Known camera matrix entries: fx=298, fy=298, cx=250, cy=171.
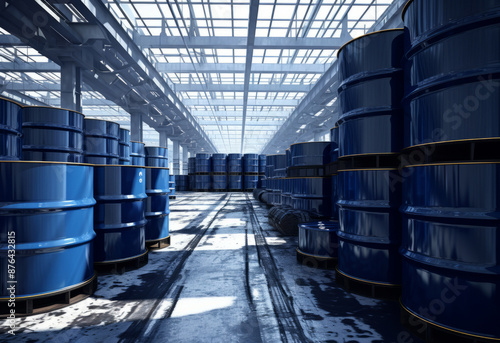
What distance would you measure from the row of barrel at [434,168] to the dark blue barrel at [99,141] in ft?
17.3

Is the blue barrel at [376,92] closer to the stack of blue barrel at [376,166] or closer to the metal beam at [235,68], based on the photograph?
the stack of blue barrel at [376,166]

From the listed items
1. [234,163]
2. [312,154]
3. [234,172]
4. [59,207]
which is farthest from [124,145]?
[234,172]

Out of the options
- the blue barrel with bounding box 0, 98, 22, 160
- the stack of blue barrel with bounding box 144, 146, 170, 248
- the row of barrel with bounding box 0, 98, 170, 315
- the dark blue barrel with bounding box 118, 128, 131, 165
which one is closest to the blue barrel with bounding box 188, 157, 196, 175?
the dark blue barrel with bounding box 118, 128, 131, 165

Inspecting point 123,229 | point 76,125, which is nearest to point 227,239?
point 123,229

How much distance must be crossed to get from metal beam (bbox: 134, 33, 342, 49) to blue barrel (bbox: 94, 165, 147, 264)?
27.5ft

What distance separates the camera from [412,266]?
2.69 m

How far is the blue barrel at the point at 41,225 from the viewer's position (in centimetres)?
291

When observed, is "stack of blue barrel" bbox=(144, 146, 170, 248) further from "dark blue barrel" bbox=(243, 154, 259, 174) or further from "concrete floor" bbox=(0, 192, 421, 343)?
"dark blue barrel" bbox=(243, 154, 259, 174)

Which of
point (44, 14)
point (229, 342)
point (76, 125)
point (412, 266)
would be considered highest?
point (44, 14)

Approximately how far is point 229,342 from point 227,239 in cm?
396

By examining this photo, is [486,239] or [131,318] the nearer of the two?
[486,239]

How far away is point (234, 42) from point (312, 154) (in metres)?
6.48

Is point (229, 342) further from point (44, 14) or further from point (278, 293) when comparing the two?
point (44, 14)

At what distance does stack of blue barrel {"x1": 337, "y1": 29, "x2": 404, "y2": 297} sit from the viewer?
10.9 feet
